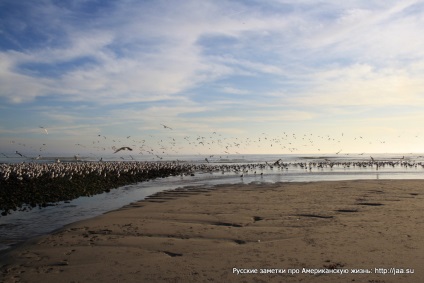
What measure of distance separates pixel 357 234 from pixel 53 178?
1104 inches

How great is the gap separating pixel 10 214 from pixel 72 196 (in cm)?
671

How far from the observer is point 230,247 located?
30.4 feet

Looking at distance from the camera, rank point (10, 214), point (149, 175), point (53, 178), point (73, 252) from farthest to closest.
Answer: point (149, 175) → point (53, 178) → point (10, 214) → point (73, 252)

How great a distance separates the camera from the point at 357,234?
10.2 metres

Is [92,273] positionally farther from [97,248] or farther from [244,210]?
[244,210]

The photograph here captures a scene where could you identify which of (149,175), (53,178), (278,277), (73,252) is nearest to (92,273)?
(73,252)

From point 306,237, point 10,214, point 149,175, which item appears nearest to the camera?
point 306,237

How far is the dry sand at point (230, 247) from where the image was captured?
7348 millimetres

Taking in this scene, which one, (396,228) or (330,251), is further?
(396,228)

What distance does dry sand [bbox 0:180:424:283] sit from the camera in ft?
24.1

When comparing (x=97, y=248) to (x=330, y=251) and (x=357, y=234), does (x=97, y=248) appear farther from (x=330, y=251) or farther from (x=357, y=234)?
(x=357, y=234)

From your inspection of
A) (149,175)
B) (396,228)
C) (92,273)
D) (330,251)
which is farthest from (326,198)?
(149,175)

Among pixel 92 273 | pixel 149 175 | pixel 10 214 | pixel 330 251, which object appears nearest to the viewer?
pixel 92 273

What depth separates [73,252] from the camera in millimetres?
9281
